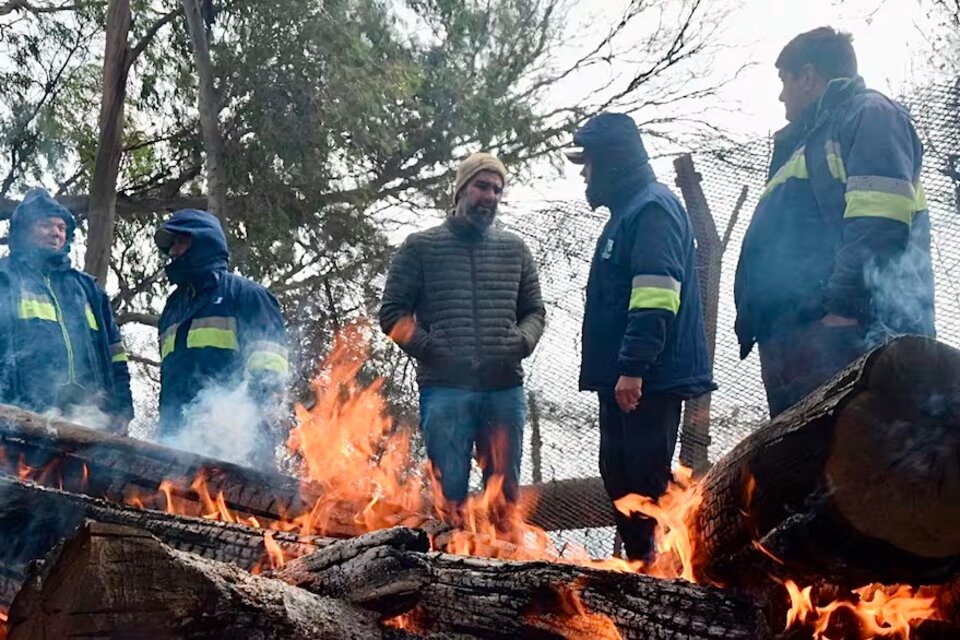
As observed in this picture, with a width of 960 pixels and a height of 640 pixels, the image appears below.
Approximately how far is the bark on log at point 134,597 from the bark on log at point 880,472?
1092mm

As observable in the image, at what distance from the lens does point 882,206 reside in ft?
10.7

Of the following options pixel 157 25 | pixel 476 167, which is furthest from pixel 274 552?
pixel 157 25

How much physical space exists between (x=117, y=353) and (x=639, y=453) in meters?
3.17

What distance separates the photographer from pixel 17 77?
12.4m

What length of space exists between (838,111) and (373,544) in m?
2.44

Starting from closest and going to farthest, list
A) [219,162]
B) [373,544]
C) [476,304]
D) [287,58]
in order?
1. [373,544]
2. [476,304]
3. [219,162]
4. [287,58]

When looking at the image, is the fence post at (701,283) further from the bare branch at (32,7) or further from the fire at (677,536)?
the bare branch at (32,7)

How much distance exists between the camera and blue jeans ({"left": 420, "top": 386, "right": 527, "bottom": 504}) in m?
4.75

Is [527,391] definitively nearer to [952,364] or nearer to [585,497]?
[585,497]

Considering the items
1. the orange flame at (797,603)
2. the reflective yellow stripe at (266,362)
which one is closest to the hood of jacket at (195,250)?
the reflective yellow stripe at (266,362)

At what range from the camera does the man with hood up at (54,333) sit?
17.0 feet

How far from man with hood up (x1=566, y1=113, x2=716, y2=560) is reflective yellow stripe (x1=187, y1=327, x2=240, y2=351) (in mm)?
1972

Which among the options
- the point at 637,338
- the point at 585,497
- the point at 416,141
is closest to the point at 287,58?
the point at 416,141

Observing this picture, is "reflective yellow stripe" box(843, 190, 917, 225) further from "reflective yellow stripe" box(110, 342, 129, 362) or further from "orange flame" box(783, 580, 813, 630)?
"reflective yellow stripe" box(110, 342, 129, 362)
